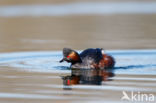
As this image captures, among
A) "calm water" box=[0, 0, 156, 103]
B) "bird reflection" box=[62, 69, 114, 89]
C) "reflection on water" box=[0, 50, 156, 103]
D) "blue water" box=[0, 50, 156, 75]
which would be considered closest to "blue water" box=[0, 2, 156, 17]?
"calm water" box=[0, 0, 156, 103]

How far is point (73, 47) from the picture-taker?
64.2 feet

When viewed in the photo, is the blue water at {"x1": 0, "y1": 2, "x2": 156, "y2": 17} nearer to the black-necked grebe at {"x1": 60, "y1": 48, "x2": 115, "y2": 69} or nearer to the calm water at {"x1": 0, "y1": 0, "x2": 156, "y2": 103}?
the calm water at {"x1": 0, "y1": 0, "x2": 156, "y2": 103}

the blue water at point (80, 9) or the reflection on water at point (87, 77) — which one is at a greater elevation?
the blue water at point (80, 9)

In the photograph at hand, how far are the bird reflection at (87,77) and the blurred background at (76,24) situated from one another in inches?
175

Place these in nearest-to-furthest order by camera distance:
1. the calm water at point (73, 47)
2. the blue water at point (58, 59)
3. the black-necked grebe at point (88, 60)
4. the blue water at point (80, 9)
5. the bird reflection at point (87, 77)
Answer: the calm water at point (73, 47), the bird reflection at point (87, 77), the blue water at point (58, 59), the black-necked grebe at point (88, 60), the blue water at point (80, 9)

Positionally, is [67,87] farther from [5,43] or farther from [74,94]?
[5,43]

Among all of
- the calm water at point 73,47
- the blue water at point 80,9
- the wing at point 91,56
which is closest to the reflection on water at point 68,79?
the calm water at point 73,47

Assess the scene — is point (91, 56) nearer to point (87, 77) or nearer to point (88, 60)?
point (88, 60)

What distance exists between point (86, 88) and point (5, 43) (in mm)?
9605

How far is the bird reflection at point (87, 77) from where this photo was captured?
1294cm

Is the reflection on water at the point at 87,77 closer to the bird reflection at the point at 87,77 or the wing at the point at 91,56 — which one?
the bird reflection at the point at 87,77

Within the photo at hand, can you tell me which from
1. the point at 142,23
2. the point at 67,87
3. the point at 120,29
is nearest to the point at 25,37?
the point at 120,29

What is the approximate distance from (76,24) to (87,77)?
1503 centimetres

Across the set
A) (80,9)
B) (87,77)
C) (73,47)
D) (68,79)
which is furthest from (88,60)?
(80,9)
